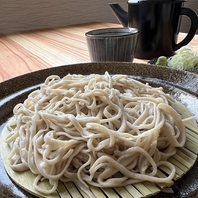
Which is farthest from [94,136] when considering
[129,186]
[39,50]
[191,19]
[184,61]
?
[39,50]

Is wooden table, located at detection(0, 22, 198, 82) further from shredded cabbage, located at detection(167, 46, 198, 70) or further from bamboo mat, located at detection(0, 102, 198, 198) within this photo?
bamboo mat, located at detection(0, 102, 198, 198)

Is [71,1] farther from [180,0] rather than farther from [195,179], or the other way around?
[195,179]

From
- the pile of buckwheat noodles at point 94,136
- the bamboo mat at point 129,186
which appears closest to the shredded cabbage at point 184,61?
the pile of buckwheat noodles at point 94,136

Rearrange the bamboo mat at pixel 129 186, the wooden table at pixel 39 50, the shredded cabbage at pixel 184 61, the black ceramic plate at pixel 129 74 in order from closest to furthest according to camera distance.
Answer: the bamboo mat at pixel 129 186
the black ceramic plate at pixel 129 74
the shredded cabbage at pixel 184 61
the wooden table at pixel 39 50

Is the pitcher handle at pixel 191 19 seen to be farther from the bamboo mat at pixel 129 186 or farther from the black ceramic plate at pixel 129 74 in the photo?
the bamboo mat at pixel 129 186

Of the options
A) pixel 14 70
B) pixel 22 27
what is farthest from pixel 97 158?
pixel 22 27

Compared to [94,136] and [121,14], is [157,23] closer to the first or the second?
[121,14]

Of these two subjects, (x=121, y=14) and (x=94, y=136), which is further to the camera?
(x=121, y=14)
